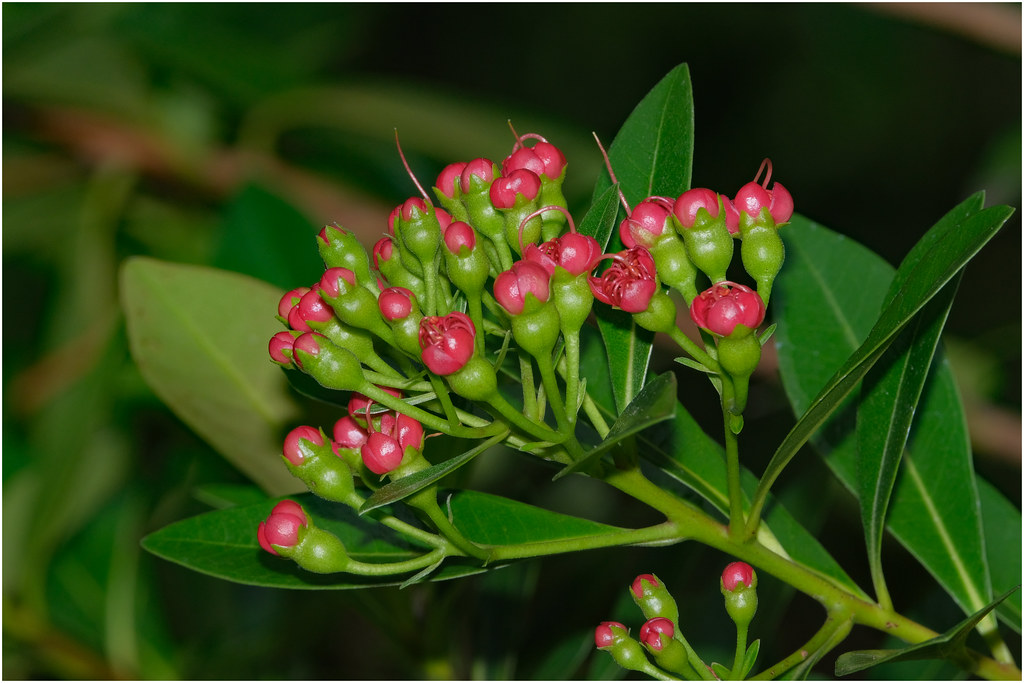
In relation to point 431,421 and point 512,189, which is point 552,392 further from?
point 512,189

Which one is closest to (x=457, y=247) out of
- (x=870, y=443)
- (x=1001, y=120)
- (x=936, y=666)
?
(x=870, y=443)

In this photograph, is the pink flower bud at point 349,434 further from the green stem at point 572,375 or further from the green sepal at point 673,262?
the green sepal at point 673,262

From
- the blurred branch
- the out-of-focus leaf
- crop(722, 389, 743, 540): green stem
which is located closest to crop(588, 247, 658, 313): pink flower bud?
crop(722, 389, 743, 540): green stem

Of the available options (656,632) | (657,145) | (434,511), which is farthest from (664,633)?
(657,145)

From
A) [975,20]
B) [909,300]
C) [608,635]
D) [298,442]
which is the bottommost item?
[608,635]

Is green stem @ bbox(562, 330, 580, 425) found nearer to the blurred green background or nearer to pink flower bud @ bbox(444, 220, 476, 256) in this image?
pink flower bud @ bbox(444, 220, 476, 256)

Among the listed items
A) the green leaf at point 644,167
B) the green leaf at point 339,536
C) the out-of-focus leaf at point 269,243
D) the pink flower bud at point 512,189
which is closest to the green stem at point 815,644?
the green leaf at point 339,536
